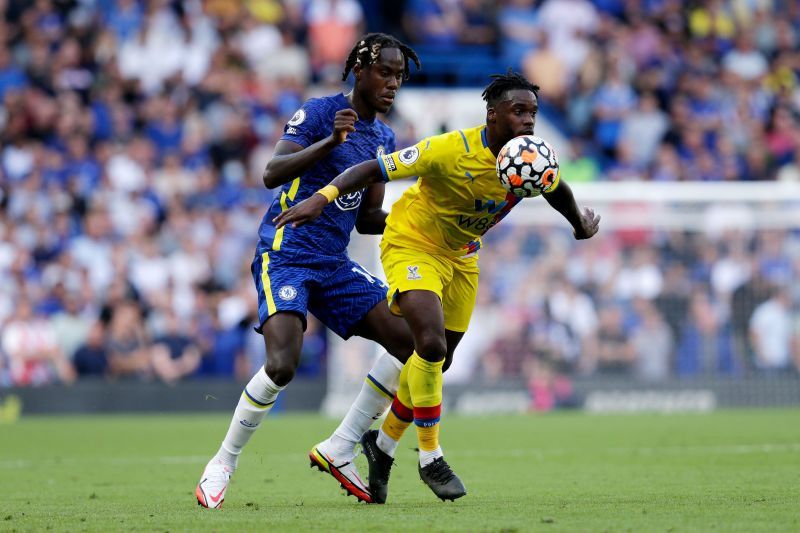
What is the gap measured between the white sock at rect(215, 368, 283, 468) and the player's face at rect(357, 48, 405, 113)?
1.79 metres

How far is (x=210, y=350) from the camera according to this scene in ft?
60.4

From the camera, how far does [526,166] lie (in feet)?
24.5

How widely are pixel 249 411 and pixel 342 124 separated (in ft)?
5.86

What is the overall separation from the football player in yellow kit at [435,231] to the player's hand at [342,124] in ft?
0.65

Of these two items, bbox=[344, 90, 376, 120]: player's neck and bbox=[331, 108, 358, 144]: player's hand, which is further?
bbox=[344, 90, 376, 120]: player's neck

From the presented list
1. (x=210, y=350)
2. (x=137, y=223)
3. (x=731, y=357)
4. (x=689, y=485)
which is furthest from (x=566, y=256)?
(x=689, y=485)

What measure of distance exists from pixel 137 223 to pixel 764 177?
9616mm

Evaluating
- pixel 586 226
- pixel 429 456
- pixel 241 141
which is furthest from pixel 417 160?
pixel 241 141

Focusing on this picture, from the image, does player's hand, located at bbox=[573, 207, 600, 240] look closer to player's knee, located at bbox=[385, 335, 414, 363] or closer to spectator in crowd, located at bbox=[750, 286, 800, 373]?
player's knee, located at bbox=[385, 335, 414, 363]

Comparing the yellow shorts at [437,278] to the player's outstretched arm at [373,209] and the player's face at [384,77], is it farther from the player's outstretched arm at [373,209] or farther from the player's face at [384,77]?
the player's face at [384,77]

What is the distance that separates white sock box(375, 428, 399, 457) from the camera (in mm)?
8148

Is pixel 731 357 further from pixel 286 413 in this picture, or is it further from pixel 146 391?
pixel 146 391

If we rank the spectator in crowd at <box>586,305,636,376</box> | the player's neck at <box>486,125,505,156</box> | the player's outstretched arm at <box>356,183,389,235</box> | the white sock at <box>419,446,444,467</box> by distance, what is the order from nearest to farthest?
1. the white sock at <box>419,446,444,467</box>
2. the player's neck at <box>486,125,505,156</box>
3. the player's outstretched arm at <box>356,183,389,235</box>
4. the spectator in crowd at <box>586,305,636,376</box>

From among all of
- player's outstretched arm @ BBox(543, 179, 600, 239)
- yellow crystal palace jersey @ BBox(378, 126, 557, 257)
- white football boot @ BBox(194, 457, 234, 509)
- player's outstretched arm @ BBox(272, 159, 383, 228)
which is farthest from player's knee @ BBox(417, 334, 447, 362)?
white football boot @ BBox(194, 457, 234, 509)
